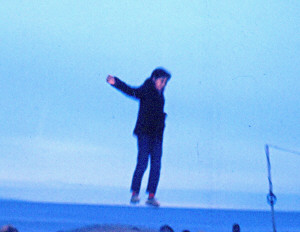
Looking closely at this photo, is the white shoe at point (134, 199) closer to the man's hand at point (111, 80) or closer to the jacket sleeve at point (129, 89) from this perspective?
the jacket sleeve at point (129, 89)

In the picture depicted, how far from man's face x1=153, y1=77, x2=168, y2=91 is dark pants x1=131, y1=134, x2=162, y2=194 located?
950mm

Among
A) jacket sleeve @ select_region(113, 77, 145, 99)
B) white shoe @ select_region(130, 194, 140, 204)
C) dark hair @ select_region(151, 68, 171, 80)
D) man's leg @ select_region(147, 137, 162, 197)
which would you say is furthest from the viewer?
dark hair @ select_region(151, 68, 171, 80)

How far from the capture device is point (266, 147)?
335 inches

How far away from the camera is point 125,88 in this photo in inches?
343

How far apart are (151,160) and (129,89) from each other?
4.53 ft

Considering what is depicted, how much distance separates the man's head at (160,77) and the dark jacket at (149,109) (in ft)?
0.27

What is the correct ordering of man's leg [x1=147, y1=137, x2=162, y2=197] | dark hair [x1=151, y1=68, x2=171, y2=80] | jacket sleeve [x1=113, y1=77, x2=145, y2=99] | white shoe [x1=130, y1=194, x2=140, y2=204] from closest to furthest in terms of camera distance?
white shoe [x1=130, y1=194, x2=140, y2=204] → jacket sleeve [x1=113, y1=77, x2=145, y2=99] → man's leg [x1=147, y1=137, x2=162, y2=197] → dark hair [x1=151, y1=68, x2=171, y2=80]

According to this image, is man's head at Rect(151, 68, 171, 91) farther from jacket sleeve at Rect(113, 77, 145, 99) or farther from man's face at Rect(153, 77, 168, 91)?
jacket sleeve at Rect(113, 77, 145, 99)

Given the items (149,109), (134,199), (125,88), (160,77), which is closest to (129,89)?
(125,88)

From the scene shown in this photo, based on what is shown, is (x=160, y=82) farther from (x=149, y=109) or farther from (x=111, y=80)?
(x=111, y=80)

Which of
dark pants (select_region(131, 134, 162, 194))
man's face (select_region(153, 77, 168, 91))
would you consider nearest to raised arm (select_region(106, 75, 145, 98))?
man's face (select_region(153, 77, 168, 91))

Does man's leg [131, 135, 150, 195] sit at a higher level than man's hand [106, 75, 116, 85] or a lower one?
lower

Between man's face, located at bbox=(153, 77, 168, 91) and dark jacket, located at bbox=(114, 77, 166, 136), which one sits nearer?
dark jacket, located at bbox=(114, 77, 166, 136)

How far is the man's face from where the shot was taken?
8.91 metres
